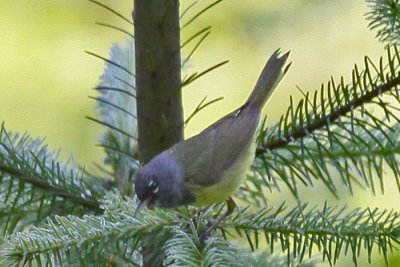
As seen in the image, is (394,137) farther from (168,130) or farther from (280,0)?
(280,0)

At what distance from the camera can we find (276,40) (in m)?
2.97

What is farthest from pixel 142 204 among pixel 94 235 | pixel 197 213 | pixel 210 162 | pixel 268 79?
pixel 268 79

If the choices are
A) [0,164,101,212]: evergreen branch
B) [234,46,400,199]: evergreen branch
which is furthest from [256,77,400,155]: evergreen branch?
[0,164,101,212]: evergreen branch

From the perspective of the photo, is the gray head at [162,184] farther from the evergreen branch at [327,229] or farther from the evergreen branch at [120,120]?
the evergreen branch at [327,229]

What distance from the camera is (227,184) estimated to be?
5.16 ft

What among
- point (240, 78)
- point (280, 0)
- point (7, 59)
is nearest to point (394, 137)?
point (280, 0)

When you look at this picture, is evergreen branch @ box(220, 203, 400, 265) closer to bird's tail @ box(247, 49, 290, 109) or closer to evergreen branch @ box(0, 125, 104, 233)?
evergreen branch @ box(0, 125, 104, 233)

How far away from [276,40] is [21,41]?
0.89m

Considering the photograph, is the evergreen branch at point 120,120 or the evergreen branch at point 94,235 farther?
the evergreen branch at point 120,120

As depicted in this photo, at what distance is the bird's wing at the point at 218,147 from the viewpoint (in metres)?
1.62

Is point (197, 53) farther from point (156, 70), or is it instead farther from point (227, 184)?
point (156, 70)

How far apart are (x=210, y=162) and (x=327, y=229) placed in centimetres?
48

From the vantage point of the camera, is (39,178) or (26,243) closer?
(26,243)

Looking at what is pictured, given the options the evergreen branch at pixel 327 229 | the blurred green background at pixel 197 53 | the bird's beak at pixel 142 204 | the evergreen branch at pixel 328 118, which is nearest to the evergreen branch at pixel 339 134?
the evergreen branch at pixel 328 118
